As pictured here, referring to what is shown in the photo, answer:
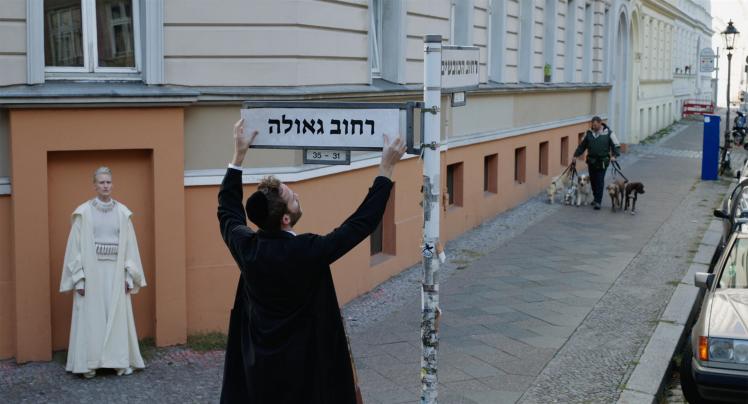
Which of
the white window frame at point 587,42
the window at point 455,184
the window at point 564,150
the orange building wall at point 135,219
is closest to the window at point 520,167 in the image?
the window at point 564,150

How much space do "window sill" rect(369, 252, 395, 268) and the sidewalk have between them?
80cm

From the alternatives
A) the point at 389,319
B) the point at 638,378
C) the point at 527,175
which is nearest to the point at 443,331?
the point at 389,319

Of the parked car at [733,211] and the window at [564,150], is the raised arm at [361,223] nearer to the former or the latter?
the parked car at [733,211]

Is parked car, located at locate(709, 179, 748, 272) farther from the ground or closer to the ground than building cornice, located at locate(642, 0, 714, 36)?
closer to the ground

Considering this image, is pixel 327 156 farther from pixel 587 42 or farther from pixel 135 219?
pixel 587 42

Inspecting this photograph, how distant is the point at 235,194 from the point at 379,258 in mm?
7626

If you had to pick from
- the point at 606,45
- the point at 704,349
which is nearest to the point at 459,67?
the point at 704,349

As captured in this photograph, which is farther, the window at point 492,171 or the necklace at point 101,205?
the window at point 492,171

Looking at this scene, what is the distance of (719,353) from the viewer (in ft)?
25.1

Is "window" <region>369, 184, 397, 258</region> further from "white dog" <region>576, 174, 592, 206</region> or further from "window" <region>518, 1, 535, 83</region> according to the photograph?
"window" <region>518, 1, 535, 83</region>

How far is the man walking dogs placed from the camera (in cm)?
1878

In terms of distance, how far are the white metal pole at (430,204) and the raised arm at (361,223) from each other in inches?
15.3

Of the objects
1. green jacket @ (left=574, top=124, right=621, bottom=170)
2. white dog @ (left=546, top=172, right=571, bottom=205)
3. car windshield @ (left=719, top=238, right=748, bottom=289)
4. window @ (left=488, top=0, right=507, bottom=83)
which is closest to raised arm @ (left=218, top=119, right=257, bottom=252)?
car windshield @ (left=719, top=238, right=748, bottom=289)

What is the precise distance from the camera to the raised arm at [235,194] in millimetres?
4980
